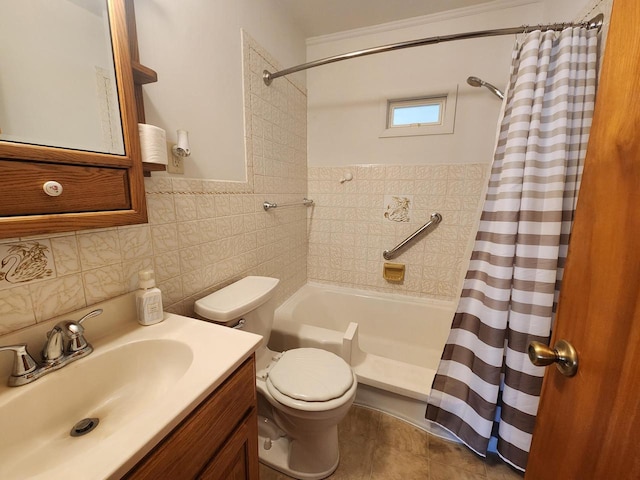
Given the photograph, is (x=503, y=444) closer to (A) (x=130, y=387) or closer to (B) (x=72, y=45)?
(A) (x=130, y=387)

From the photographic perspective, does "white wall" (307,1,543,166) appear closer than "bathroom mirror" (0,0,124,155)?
No

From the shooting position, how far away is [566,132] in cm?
102

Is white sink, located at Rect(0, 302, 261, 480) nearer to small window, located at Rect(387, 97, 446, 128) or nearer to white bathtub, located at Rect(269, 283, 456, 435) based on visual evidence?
white bathtub, located at Rect(269, 283, 456, 435)

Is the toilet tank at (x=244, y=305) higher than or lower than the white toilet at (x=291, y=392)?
higher

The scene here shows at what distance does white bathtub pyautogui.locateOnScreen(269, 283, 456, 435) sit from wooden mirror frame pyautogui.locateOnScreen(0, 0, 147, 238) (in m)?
1.13

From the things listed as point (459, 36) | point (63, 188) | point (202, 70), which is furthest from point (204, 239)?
point (459, 36)

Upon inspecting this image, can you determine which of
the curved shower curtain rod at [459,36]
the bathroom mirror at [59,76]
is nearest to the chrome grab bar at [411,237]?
the curved shower curtain rod at [459,36]

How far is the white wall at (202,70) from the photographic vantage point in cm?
92

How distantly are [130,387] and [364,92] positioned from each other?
2145mm

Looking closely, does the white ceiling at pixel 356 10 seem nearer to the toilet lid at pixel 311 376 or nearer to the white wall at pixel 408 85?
the white wall at pixel 408 85

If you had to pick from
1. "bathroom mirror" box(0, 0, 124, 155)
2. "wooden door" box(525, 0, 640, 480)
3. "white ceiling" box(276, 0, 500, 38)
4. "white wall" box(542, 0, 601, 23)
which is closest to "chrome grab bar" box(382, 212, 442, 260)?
"white wall" box(542, 0, 601, 23)

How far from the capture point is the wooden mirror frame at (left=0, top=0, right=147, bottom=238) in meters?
0.51

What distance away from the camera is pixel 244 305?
3.45 feet

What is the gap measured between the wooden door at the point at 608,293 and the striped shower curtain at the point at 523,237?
674 mm
